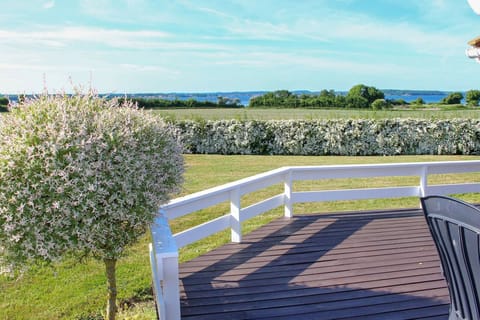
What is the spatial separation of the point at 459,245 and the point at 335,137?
41.7 ft

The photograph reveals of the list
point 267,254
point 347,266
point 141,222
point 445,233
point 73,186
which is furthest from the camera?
point 267,254

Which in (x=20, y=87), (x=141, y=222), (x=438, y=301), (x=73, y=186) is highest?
(x=20, y=87)

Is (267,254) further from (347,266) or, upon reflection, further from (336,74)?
(336,74)

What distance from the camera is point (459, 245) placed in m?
1.99

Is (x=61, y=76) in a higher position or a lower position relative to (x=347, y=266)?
higher

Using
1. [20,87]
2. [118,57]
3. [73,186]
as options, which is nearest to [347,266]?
[73,186]

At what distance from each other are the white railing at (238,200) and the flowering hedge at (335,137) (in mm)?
7357

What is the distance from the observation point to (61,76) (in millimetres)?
2844

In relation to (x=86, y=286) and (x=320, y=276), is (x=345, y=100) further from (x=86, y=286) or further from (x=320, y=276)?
(x=86, y=286)

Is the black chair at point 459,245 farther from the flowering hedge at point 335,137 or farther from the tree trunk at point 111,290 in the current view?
the flowering hedge at point 335,137

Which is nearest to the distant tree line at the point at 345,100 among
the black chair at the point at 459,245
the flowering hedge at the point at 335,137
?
the flowering hedge at the point at 335,137

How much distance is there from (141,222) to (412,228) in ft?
13.5

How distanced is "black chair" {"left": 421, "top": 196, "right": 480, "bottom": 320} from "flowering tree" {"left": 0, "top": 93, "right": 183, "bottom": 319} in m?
1.62

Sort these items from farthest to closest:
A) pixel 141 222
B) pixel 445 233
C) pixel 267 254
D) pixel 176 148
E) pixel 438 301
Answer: pixel 267 254, pixel 438 301, pixel 176 148, pixel 141 222, pixel 445 233
